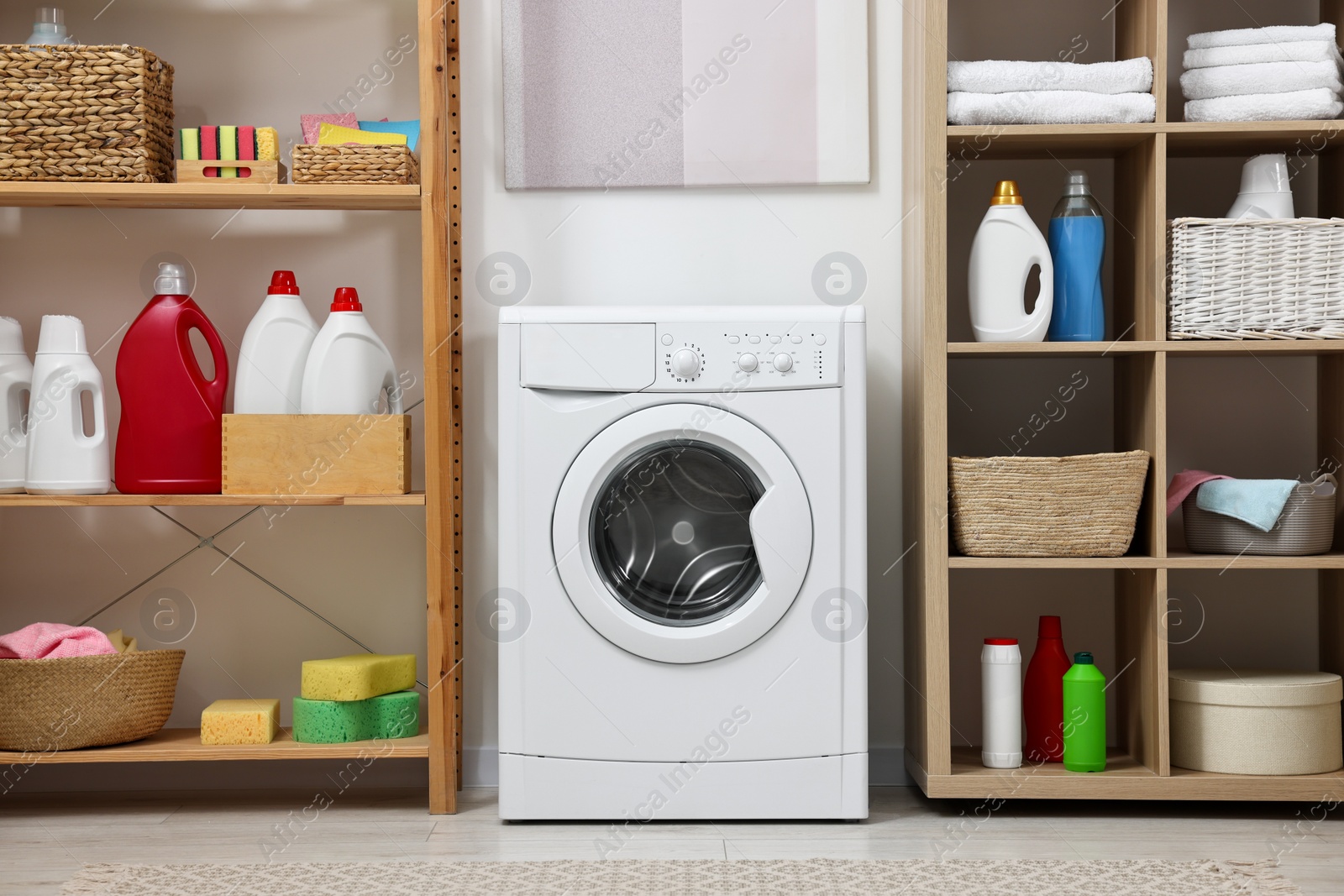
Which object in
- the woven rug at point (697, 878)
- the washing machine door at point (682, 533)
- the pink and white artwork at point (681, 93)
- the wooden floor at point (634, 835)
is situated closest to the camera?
the woven rug at point (697, 878)

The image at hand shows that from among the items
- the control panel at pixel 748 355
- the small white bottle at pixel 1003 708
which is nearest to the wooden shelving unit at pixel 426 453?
the control panel at pixel 748 355

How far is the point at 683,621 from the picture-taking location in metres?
1.74

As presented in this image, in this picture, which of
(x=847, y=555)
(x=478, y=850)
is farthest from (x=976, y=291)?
(x=478, y=850)

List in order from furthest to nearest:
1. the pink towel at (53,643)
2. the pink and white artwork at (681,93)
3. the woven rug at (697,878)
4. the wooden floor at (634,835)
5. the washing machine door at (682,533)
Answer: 1. the pink and white artwork at (681,93)
2. the pink towel at (53,643)
3. the washing machine door at (682,533)
4. the wooden floor at (634,835)
5. the woven rug at (697,878)

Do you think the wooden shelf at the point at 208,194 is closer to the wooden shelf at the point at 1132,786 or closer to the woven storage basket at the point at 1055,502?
the woven storage basket at the point at 1055,502

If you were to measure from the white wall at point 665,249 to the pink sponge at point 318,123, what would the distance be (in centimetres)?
25

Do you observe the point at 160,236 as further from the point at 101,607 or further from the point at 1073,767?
the point at 1073,767

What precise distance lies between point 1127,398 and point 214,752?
1649 millimetres

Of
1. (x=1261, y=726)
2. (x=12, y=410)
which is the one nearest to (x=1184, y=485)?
(x=1261, y=726)

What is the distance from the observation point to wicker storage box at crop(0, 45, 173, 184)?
177cm

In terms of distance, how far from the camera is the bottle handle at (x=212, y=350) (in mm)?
1832

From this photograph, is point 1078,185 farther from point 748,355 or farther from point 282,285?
point 282,285

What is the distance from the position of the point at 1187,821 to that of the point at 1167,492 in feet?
1.76

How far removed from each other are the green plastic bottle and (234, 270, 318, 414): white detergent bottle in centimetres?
136
